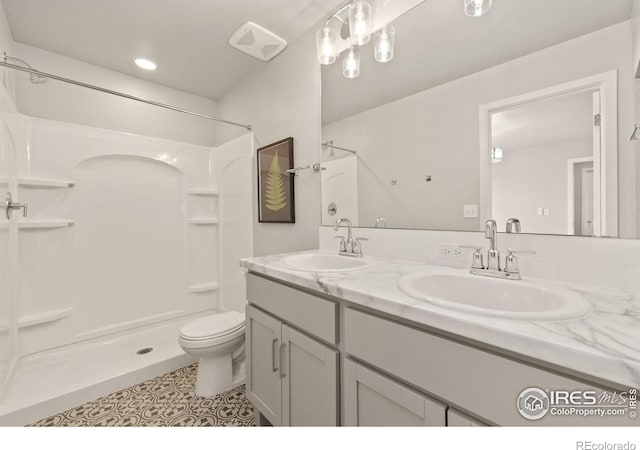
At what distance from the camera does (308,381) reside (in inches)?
41.2

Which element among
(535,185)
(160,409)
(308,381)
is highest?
(535,185)

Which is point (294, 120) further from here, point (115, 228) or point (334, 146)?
point (115, 228)

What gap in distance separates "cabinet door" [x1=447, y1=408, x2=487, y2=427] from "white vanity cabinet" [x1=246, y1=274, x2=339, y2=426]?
15.3 inches

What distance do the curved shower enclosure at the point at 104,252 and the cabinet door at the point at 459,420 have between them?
6.49 ft

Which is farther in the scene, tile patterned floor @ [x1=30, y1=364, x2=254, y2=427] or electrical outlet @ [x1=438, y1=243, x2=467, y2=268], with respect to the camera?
tile patterned floor @ [x1=30, y1=364, x2=254, y2=427]

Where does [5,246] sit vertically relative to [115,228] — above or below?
below

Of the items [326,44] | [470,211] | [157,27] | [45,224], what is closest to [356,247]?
[470,211]

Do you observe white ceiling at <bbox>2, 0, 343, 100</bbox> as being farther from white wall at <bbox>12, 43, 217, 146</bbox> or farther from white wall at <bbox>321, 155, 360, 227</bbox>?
white wall at <bbox>321, 155, 360, 227</bbox>

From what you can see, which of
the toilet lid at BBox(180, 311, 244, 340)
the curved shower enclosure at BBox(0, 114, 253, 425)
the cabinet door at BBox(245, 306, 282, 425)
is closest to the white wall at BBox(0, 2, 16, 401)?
the curved shower enclosure at BBox(0, 114, 253, 425)

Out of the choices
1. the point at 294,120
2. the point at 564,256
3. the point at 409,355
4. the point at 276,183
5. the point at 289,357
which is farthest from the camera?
the point at 276,183

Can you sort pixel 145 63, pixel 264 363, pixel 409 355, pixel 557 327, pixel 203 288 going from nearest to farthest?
pixel 557 327 → pixel 409 355 → pixel 264 363 → pixel 145 63 → pixel 203 288

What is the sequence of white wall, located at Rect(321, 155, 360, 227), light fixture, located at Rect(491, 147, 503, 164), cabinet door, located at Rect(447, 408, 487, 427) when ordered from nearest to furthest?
cabinet door, located at Rect(447, 408, 487, 427) < light fixture, located at Rect(491, 147, 503, 164) < white wall, located at Rect(321, 155, 360, 227)

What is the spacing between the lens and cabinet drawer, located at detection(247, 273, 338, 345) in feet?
3.12

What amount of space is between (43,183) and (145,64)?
127 cm
